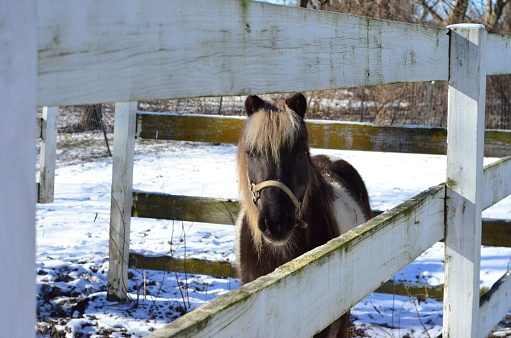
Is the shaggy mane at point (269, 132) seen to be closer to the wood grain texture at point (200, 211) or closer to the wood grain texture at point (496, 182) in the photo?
the wood grain texture at point (496, 182)

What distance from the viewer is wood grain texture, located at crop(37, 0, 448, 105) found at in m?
0.76

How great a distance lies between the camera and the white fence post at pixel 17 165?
24.0 inches

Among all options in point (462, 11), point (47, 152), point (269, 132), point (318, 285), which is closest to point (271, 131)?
point (269, 132)

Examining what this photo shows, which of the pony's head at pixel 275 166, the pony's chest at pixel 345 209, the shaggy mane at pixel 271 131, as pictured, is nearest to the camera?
the pony's head at pixel 275 166

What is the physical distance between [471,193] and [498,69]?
32.4 inches

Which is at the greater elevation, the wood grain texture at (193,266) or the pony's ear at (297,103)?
the pony's ear at (297,103)

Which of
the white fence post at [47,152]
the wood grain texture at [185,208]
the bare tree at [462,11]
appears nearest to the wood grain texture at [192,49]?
the wood grain texture at [185,208]

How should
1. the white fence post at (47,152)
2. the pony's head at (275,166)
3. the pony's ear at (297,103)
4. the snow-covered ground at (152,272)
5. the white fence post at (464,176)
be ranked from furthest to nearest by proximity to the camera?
the white fence post at (47,152), the snow-covered ground at (152,272), the pony's ear at (297,103), the pony's head at (275,166), the white fence post at (464,176)

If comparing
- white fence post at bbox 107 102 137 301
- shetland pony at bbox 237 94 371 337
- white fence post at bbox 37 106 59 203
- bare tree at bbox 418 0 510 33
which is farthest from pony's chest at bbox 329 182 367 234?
bare tree at bbox 418 0 510 33

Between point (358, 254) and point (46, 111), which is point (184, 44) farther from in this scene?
point (46, 111)

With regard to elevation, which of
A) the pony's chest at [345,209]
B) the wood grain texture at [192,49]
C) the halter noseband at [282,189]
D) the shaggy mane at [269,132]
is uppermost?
the wood grain texture at [192,49]

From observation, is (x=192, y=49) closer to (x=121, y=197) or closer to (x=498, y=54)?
(x=498, y=54)

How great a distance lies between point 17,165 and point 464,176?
2.15 metres

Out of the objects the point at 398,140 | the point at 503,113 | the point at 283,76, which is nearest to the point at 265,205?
the point at 283,76
